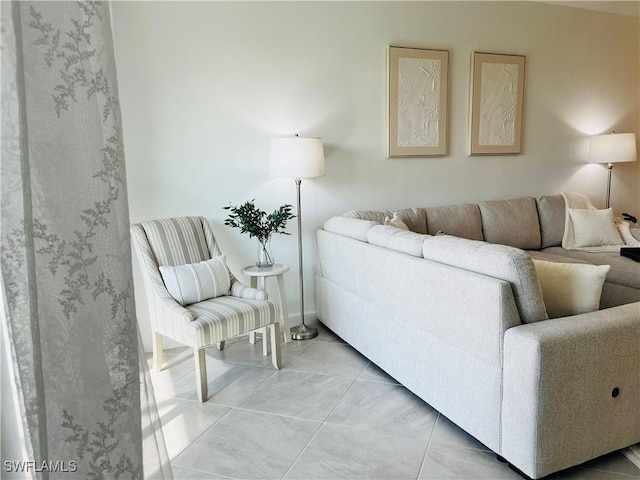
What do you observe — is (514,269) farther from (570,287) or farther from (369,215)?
(369,215)

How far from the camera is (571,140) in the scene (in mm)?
4828

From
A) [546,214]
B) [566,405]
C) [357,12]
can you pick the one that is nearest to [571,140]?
[546,214]

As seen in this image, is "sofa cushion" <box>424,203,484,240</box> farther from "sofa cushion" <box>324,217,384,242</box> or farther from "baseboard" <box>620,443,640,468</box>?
"baseboard" <box>620,443,640,468</box>

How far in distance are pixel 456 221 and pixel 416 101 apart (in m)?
1.13

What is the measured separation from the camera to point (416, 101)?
4.03 metres

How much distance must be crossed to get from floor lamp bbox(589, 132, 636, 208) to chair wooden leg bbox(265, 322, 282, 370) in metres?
3.91

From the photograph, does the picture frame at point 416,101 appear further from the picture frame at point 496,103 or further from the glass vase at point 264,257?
the glass vase at point 264,257

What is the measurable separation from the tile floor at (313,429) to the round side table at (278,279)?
0.36 m

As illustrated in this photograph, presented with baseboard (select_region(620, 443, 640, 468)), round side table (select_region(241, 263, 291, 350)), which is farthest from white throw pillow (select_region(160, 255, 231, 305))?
baseboard (select_region(620, 443, 640, 468))

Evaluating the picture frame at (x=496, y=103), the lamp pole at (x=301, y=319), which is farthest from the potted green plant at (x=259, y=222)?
the picture frame at (x=496, y=103)

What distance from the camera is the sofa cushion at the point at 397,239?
99.6 inches

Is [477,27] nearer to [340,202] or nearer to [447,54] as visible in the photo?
[447,54]

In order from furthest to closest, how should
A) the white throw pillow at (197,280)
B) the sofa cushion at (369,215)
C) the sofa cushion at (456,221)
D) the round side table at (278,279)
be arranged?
1. the sofa cushion at (456,221)
2. the sofa cushion at (369,215)
3. the round side table at (278,279)
4. the white throw pillow at (197,280)

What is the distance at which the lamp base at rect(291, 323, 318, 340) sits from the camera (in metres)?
3.53
